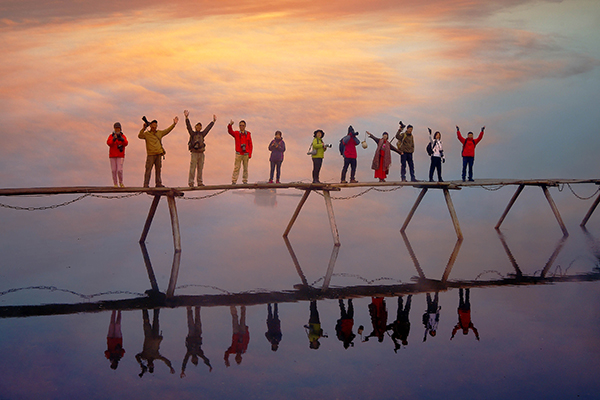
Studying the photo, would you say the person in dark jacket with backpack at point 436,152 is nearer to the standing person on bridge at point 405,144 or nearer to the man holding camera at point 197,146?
the standing person on bridge at point 405,144

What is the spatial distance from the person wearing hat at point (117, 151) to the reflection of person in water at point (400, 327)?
9.58 metres

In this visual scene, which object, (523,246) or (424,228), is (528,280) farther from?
(424,228)

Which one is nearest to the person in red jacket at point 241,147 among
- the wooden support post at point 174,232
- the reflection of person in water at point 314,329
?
the wooden support post at point 174,232

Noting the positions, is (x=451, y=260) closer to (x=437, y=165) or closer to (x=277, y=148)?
(x=437, y=165)

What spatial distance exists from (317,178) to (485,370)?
1114 centimetres

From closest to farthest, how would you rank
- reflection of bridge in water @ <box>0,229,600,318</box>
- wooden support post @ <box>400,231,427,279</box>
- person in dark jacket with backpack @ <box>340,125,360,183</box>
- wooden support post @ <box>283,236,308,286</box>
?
→ reflection of bridge in water @ <box>0,229,600,318</box>, wooden support post @ <box>283,236,308,286</box>, wooden support post @ <box>400,231,427,279</box>, person in dark jacket with backpack @ <box>340,125,360,183</box>

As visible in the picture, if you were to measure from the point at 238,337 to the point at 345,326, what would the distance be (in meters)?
2.13

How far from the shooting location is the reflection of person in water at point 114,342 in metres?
9.48

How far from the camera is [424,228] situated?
2823 cm

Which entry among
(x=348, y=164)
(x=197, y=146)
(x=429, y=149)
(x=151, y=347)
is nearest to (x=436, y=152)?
(x=429, y=149)

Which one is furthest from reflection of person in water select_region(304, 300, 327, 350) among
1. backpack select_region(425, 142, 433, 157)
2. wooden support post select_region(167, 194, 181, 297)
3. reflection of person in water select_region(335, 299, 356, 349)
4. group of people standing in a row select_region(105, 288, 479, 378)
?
backpack select_region(425, 142, 433, 157)

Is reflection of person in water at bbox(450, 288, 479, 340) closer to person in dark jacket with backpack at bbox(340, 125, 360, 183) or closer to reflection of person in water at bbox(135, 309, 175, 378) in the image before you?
reflection of person in water at bbox(135, 309, 175, 378)

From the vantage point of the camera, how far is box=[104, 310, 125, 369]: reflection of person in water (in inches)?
373

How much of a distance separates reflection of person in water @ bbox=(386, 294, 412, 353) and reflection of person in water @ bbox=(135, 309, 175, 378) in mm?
4096
